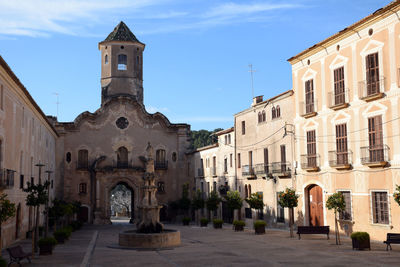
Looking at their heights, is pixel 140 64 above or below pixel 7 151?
above

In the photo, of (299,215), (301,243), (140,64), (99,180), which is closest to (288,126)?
(299,215)

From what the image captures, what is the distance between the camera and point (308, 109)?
33.5 m

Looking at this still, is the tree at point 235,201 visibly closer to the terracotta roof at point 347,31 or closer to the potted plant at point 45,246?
the terracotta roof at point 347,31

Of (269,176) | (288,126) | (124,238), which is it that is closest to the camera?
(124,238)

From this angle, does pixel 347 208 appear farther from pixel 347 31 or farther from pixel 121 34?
pixel 121 34

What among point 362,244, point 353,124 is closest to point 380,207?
point 362,244

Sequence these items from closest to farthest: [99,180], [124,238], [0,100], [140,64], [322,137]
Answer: [0,100], [124,238], [322,137], [99,180], [140,64]

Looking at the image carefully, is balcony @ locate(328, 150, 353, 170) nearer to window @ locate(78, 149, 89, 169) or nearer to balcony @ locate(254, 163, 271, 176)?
balcony @ locate(254, 163, 271, 176)

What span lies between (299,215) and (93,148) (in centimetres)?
2876

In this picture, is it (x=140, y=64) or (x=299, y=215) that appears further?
(x=140, y=64)

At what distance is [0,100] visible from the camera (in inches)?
988

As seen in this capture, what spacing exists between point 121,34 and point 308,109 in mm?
34263

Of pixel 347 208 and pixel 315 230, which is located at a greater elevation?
pixel 347 208

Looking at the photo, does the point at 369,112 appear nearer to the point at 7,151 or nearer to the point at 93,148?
the point at 7,151
